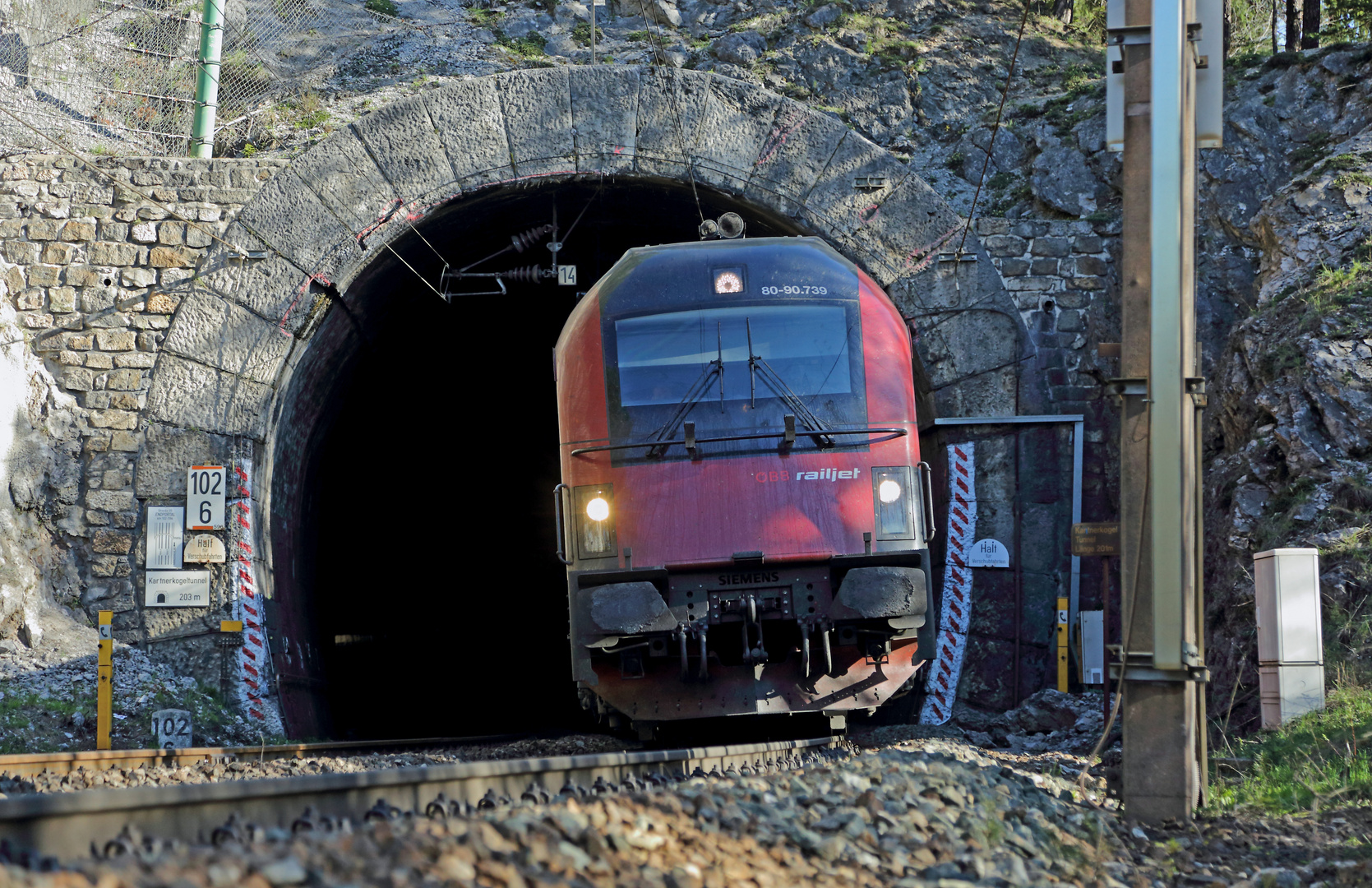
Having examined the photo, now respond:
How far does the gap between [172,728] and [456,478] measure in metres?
9.02

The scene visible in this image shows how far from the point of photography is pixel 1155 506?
17.1 ft

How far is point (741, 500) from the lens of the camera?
22.9 ft

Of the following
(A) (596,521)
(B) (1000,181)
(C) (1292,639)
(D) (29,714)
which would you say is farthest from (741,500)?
(B) (1000,181)

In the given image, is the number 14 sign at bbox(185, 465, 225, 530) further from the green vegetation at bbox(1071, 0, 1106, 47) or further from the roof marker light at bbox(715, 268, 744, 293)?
the green vegetation at bbox(1071, 0, 1106, 47)

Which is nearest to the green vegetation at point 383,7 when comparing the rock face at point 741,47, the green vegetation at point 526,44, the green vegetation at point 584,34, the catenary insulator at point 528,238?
the green vegetation at point 526,44

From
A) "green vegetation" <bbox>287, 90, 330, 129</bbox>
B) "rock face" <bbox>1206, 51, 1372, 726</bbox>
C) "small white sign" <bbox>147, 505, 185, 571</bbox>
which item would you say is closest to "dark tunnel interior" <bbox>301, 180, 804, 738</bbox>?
"green vegetation" <bbox>287, 90, 330, 129</bbox>

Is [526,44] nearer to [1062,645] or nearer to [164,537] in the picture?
[164,537]

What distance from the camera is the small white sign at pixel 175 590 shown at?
379 inches

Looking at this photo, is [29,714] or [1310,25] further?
[1310,25]

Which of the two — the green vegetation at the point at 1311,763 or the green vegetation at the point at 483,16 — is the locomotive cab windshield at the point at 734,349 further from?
the green vegetation at the point at 483,16

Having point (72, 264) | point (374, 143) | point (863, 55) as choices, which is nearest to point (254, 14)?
point (374, 143)

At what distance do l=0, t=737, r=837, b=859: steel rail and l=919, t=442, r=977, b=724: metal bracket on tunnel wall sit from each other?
16.1ft

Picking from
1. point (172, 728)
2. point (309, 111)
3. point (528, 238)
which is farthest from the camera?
point (528, 238)

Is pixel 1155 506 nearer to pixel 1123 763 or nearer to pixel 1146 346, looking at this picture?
pixel 1146 346
